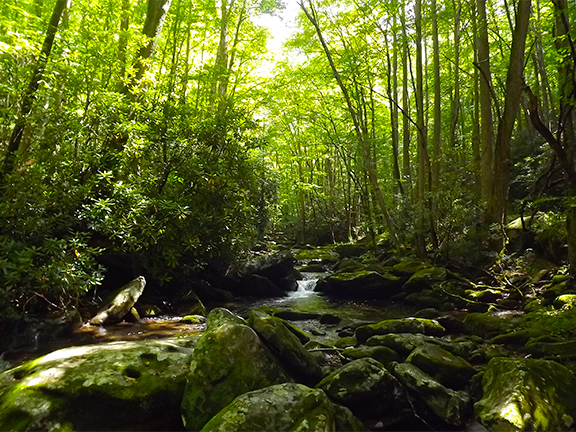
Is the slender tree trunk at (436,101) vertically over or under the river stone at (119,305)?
over

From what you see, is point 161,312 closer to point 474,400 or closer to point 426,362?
point 426,362

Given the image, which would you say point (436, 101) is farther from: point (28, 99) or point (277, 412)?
point (277, 412)

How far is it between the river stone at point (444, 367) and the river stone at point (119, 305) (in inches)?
225

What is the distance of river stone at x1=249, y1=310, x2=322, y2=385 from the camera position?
15.0 feet

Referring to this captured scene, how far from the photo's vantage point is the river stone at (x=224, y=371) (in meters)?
3.71

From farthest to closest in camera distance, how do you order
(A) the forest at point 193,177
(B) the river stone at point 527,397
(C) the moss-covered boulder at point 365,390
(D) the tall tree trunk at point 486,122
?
(D) the tall tree trunk at point 486,122, (A) the forest at point 193,177, (C) the moss-covered boulder at point 365,390, (B) the river stone at point 527,397

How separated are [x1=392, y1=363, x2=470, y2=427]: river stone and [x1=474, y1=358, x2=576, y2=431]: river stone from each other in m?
0.18

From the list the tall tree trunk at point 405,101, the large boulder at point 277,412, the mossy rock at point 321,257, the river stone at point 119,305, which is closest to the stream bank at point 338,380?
the large boulder at point 277,412

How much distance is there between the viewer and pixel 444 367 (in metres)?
4.63

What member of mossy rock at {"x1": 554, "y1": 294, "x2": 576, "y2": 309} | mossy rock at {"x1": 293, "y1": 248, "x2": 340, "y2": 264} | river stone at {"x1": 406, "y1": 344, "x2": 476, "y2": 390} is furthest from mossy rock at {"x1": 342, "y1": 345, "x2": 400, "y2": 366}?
mossy rock at {"x1": 293, "y1": 248, "x2": 340, "y2": 264}

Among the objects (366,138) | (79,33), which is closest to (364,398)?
(79,33)

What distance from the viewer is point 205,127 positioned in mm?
9977

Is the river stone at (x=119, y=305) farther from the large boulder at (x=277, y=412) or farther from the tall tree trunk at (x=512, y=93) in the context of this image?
the tall tree trunk at (x=512, y=93)

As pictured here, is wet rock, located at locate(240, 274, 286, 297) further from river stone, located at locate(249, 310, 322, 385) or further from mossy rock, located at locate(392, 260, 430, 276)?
river stone, located at locate(249, 310, 322, 385)
